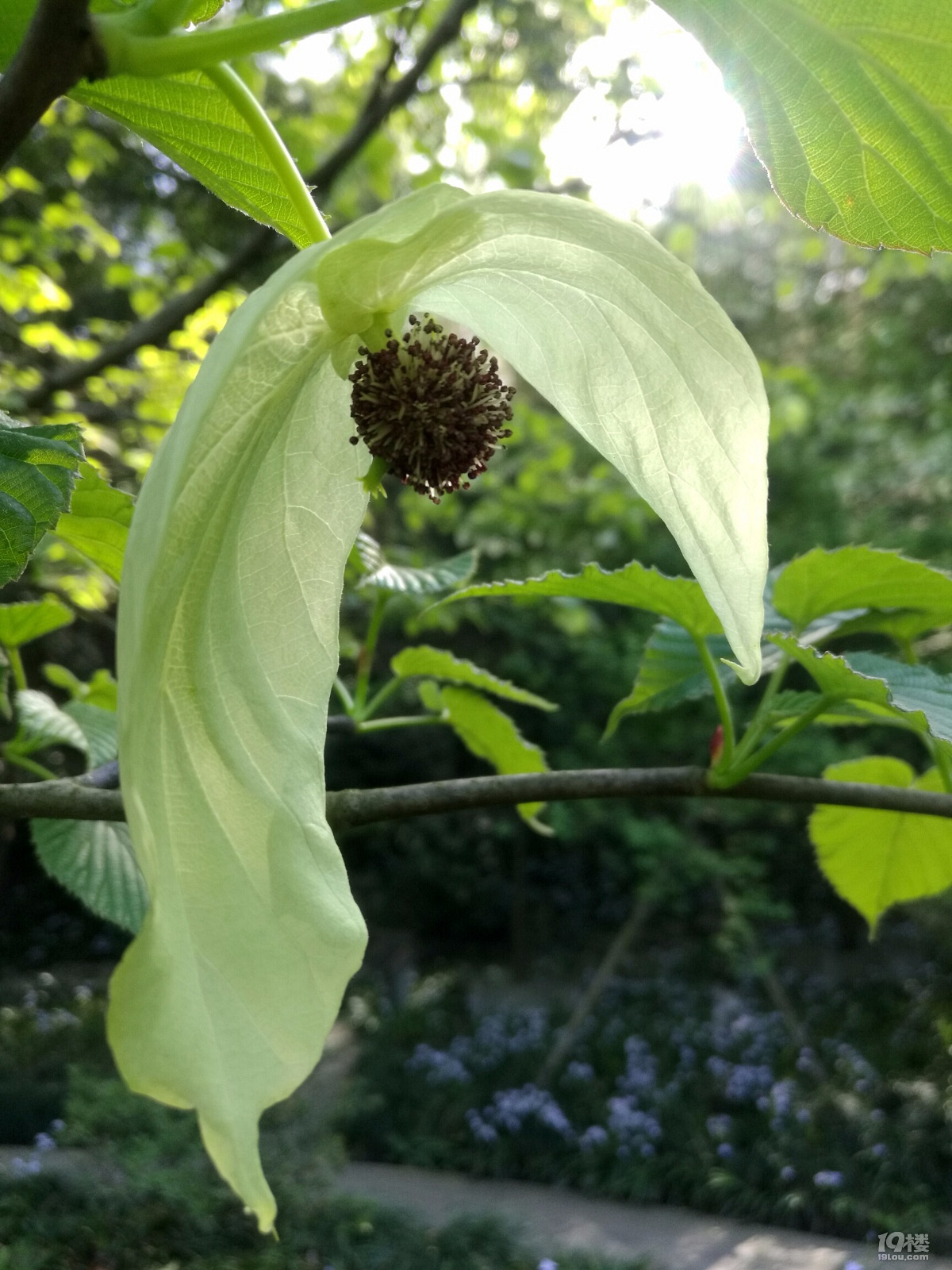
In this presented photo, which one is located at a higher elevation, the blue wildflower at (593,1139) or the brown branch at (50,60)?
the brown branch at (50,60)

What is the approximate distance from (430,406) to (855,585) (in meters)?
0.29

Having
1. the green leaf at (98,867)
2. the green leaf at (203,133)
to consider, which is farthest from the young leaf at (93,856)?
the green leaf at (203,133)

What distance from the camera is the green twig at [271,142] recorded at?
0.26 metres

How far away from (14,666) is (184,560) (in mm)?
497

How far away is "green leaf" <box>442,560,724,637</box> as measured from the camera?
19.1 inches

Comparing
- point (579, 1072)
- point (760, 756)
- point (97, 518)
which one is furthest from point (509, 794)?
point (579, 1072)

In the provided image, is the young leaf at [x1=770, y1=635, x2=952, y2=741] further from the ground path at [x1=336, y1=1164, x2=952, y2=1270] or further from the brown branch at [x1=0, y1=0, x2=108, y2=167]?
the ground path at [x1=336, y1=1164, x2=952, y2=1270]

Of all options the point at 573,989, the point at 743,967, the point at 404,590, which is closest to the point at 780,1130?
the point at 743,967

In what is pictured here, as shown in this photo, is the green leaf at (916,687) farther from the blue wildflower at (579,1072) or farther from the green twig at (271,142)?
the blue wildflower at (579,1072)

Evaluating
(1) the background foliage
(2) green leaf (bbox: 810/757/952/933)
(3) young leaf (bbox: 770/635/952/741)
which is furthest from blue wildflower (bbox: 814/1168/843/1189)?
(3) young leaf (bbox: 770/635/952/741)

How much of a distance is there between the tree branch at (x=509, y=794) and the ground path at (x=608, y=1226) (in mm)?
2762

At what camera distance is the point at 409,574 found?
31.2 inches

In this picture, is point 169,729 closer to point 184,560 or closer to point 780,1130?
point 184,560

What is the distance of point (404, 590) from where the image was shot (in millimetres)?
696
